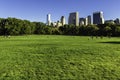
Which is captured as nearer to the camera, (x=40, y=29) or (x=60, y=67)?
(x=60, y=67)

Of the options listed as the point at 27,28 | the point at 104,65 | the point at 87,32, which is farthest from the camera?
the point at 87,32

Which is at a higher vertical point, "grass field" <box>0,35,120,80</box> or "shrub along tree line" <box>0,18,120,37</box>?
"shrub along tree line" <box>0,18,120,37</box>

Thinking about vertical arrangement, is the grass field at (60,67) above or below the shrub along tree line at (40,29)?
below

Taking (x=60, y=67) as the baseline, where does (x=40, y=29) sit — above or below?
above

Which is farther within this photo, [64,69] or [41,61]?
[41,61]

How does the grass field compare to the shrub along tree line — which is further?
the shrub along tree line

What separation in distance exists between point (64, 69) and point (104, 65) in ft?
13.3

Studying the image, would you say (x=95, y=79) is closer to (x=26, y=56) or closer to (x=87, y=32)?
(x=26, y=56)

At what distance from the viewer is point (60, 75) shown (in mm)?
19547

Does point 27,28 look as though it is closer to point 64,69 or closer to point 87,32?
point 87,32

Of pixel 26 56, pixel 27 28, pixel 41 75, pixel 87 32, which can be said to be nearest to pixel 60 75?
pixel 41 75

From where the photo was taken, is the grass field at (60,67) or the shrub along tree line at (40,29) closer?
the grass field at (60,67)

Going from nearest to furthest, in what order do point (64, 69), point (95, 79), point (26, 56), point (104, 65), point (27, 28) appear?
point (95, 79) → point (64, 69) → point (104, 65) → point (26, 56) → point (27, 28)

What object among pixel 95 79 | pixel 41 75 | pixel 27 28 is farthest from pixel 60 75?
pixel 27 28
